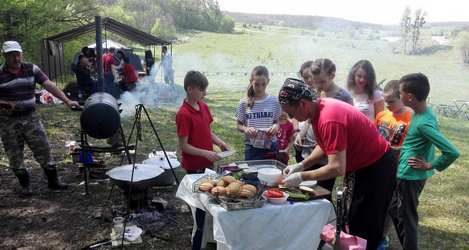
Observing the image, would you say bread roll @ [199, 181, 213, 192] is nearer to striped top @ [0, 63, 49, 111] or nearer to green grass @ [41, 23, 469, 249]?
green grass @ [41, 23, 469, 249]

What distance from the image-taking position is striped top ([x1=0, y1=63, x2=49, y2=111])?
15.9ft

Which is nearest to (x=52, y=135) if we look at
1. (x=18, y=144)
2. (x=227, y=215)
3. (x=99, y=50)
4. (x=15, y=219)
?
(x=99, y=50)

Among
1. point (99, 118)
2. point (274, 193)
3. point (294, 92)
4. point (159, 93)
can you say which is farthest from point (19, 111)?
point (159, 93)

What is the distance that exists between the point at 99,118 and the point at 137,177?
921mm

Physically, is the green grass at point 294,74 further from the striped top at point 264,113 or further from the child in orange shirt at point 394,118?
the striped top at point 264,113

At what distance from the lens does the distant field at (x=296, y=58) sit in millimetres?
24359

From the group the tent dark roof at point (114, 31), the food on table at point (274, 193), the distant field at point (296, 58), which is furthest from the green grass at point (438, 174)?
the distant field at point (296, 58)

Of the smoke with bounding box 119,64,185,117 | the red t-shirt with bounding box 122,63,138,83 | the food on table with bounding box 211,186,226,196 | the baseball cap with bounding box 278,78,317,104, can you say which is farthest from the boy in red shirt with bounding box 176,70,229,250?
the smoke with bounding box 119,64,185,117

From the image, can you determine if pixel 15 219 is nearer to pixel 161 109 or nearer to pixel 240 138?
pixel 240 138

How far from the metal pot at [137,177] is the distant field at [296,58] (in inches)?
684

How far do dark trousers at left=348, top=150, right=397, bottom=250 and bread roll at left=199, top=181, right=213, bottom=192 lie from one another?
114cm

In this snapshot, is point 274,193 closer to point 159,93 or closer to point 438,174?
point 438,174

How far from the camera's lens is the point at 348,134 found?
8.41 ft

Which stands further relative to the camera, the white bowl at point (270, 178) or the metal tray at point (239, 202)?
the white bowl at point (270, 178)
